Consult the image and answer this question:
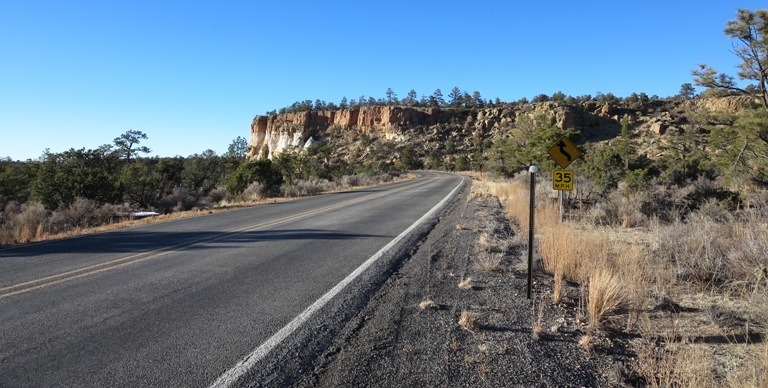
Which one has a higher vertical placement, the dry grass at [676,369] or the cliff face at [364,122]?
the cliff face at [364,122]

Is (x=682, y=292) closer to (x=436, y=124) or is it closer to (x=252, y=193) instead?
(x=252, y=193)

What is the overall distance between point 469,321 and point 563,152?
473cm

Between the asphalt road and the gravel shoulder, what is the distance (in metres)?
0.84

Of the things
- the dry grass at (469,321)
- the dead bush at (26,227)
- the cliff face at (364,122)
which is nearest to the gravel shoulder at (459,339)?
the dry grass at (469,321)

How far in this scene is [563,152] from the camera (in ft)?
24.9

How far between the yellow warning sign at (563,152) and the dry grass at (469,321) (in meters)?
4.42

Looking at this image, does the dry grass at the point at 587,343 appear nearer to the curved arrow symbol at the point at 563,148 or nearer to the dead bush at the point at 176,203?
the curved arrow symbol at the point at 563,148

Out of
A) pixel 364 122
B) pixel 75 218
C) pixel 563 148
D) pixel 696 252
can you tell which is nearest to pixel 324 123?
pixel 364 122

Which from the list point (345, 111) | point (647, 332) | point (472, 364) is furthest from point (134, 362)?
point (345, 111)

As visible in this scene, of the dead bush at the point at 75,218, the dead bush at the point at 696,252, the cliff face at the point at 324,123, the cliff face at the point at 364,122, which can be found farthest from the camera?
the cliff face at the point at 324,123

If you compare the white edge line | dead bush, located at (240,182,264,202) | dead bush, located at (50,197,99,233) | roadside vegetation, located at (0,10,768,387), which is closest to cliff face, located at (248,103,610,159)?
dead bush, located at (240,182,264,202)

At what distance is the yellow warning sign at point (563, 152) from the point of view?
7.52 m

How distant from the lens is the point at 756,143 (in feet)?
29.6

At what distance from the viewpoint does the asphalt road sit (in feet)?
11.1
